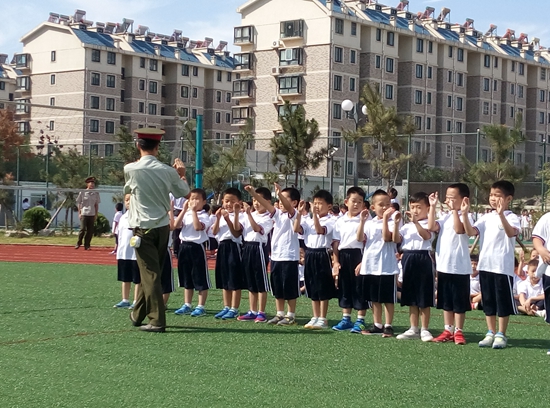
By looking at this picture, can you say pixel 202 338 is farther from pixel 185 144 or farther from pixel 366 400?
Answer: pixel 185 144

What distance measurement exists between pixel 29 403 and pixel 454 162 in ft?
101

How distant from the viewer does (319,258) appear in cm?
963

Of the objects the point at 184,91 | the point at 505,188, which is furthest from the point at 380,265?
the point at 184,91

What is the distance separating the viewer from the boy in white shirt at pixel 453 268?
→ 8.58 m

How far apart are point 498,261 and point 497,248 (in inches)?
5.0

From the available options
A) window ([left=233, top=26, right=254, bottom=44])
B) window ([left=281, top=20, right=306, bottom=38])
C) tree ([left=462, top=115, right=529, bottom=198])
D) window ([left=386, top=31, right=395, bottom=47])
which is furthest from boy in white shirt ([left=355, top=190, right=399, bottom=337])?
window ([left=233, top=26, right=254, bottom=44])

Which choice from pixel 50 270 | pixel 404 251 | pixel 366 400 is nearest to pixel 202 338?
pixel 404 251

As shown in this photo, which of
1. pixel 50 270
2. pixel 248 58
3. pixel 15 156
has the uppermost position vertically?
pixel 248 58

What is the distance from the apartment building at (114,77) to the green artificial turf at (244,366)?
57.7 meters

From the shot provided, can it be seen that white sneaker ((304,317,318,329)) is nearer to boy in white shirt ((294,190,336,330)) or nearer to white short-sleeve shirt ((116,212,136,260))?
boy in white shirt ((294,190,336,330))

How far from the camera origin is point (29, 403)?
5477 mm

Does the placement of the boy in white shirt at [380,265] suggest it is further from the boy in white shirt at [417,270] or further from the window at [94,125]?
the window at [94,125]

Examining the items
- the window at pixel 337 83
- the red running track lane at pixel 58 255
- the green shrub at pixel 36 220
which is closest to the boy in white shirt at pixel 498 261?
the red running track lane at pixel 58 255

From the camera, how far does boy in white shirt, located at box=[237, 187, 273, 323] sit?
1000 centimetres
